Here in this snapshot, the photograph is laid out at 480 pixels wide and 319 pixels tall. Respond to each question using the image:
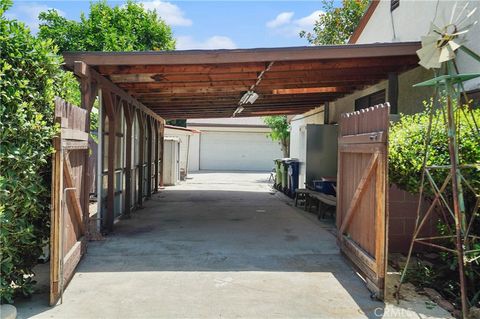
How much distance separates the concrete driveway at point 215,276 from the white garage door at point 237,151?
2039cm

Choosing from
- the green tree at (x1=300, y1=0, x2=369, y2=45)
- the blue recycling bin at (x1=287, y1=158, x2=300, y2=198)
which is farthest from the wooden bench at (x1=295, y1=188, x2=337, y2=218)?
the green tree at (x1=300, y1=0, x2=369, y2=45)

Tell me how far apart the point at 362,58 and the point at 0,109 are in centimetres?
500

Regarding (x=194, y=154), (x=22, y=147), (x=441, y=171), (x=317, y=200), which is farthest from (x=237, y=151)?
(x=22, y=147)

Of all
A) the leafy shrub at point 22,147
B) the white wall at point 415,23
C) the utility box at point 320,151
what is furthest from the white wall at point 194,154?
the leafy shrub at point 22,147

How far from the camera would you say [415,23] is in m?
7.73

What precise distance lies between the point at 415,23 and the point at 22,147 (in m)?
7.07

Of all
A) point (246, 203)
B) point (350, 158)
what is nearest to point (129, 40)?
point (246, 203)

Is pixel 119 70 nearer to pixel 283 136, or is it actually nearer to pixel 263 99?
pixel 263 99

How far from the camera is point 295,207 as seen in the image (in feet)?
35.6

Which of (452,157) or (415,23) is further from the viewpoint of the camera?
(415,23)

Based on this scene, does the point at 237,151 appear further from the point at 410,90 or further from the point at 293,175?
the point at 410,90

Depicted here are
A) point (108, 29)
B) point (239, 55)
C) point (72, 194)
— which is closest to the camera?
point (72, 194)

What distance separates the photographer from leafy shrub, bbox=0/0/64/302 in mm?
3529

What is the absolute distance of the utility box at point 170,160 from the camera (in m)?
16.5
